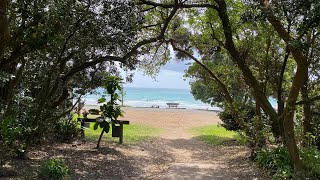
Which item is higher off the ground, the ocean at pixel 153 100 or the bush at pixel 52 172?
the ocean at pixel 153 100

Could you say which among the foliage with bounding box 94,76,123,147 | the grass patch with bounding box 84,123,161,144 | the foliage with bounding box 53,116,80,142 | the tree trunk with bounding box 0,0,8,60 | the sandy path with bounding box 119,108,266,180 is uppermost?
the tree trunk with bounding box 0,0,8,60

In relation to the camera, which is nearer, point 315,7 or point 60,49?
point 315,7

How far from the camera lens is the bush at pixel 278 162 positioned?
21.6 feet

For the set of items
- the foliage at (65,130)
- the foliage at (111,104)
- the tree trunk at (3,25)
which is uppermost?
the tree trunk at (3,25)

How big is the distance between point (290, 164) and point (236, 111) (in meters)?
2.93

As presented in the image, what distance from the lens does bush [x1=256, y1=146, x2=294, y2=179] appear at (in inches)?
259

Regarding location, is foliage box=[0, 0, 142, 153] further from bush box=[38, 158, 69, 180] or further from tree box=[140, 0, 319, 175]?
tree box=[140, 0, 319, 175]

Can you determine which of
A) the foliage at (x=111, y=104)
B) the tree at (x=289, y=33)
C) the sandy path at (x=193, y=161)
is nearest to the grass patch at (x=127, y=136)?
the sandy path at (x=193, y=161)

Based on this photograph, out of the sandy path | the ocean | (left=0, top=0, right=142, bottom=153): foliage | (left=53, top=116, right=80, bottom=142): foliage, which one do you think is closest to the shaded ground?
the sandy path

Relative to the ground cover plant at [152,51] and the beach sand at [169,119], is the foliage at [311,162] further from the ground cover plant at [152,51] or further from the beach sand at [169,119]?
the beach sand at [169,119]

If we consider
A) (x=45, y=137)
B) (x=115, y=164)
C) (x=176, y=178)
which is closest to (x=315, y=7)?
(x=176, y=178)

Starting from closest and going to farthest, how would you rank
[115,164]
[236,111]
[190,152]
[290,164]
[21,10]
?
[21,10]
[290,164]
[115,164]
[236,111]
[190,152]

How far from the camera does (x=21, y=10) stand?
5.28 metres

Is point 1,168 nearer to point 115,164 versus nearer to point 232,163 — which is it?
point 115,164
